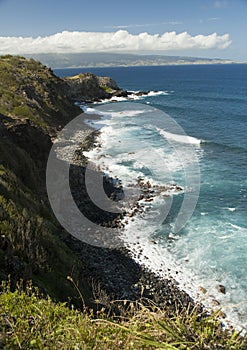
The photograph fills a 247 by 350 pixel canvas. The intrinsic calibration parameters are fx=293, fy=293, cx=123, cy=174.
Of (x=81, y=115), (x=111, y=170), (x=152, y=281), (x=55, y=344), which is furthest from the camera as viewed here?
(x=81, y=115)

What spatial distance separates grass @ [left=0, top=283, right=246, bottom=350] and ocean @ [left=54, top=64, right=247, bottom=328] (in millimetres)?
509

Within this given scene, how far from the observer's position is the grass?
12.2ft

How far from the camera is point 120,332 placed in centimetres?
443

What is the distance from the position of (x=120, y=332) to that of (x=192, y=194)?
84.9 ft

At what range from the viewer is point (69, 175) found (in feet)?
92.3

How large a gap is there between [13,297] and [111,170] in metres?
29.4

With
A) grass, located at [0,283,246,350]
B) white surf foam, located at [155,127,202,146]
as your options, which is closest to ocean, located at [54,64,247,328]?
white surf foam, located at [155,127,202,146]

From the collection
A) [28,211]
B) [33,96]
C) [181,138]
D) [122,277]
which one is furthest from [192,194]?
[33,96]

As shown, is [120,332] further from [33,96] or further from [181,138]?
[33,96]

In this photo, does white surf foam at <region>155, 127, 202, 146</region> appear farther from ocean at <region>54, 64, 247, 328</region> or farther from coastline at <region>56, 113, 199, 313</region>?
coastline at <region>56, 113, 199, 313</region>

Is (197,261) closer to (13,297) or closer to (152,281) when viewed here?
(152,281)

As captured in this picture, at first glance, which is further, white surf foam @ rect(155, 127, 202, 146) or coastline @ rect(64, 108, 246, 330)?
white surf foam @ rect(155, 127, 202, 146)

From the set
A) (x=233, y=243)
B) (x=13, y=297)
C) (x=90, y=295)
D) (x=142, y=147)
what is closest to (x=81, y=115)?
(x=142, y=147)

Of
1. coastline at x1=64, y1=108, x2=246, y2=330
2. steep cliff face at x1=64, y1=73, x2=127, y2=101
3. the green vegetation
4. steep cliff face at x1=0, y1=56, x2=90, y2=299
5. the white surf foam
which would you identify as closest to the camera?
steep cliff face at x1=0, y1=56, x2=90, y2=299
